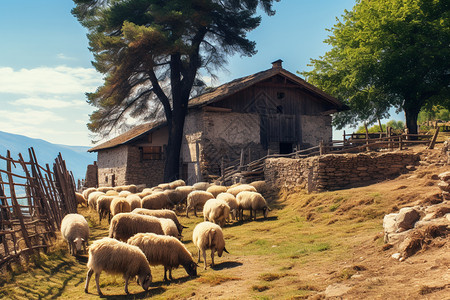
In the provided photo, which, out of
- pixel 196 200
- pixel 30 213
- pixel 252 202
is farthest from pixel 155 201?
pixel 30 213

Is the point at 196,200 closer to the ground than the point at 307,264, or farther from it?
farther from it

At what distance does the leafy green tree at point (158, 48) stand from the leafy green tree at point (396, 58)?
25.2 ft

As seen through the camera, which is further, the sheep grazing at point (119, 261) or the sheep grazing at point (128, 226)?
the sheep grazing at point (128, 226)

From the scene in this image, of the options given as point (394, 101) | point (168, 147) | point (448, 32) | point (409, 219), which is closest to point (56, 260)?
point (409, 219)

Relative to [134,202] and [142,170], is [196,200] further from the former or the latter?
[142,170]

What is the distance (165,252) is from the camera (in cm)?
801

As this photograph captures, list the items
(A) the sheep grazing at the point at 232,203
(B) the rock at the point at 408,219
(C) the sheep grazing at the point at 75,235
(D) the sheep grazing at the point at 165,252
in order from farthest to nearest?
(A) the sheep grazing at the point at 232,203
(C) the sheep grazing at the point at 75,235
(D) the sheep grazing at the point at 165,252
(B) the rock at the point at 408,219

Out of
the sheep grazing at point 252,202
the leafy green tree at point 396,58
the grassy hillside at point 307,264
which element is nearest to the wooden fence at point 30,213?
the grassy hillside at point 307,264

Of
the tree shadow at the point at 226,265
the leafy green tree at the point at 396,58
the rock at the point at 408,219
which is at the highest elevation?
the leafy green tree at the point at 396,58

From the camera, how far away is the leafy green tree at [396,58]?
2706cm

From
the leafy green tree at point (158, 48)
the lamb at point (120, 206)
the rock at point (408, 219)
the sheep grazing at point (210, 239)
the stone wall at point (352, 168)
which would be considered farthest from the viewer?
the leafy green tree at point (158, 48)

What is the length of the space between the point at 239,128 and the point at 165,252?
17167 mm

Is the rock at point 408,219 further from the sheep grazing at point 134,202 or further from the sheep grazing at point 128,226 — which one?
the sheep grazing at point 134,202

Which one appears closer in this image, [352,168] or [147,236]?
[147,236]
